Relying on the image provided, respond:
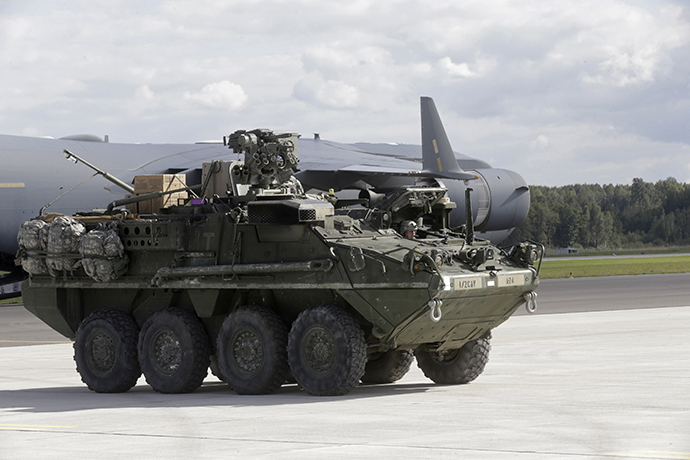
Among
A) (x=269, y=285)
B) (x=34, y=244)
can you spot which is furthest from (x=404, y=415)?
(x=34, y=244)

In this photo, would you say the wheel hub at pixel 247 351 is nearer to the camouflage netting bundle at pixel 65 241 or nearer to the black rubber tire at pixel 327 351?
the black rubber tire at pixel 327 351

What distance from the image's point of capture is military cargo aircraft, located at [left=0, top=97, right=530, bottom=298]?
98.6 feet

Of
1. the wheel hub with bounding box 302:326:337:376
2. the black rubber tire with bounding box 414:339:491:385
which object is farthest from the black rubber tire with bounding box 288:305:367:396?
the black rubber tire with bounding box 414:339:491:385

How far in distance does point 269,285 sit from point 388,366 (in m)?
2.62

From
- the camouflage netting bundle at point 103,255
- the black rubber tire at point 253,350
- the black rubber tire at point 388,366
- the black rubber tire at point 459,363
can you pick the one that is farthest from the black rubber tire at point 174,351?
the black rubber tire at point 459,363

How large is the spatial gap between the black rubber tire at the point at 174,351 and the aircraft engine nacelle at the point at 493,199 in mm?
22158

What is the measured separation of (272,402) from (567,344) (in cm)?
934

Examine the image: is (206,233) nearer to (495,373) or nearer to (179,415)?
(179,415)

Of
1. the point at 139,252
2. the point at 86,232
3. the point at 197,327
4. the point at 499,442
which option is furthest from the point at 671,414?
the point at 86,232

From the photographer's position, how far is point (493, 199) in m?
36.9

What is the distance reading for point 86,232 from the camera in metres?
15.0

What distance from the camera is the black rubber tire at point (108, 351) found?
14.4 meters

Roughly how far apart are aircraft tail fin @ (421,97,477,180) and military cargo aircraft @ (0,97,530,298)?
0.12ft

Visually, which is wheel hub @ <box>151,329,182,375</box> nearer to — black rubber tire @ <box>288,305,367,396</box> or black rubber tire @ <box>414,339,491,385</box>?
black rubber tire @ <box>288,305,367,396</box>
